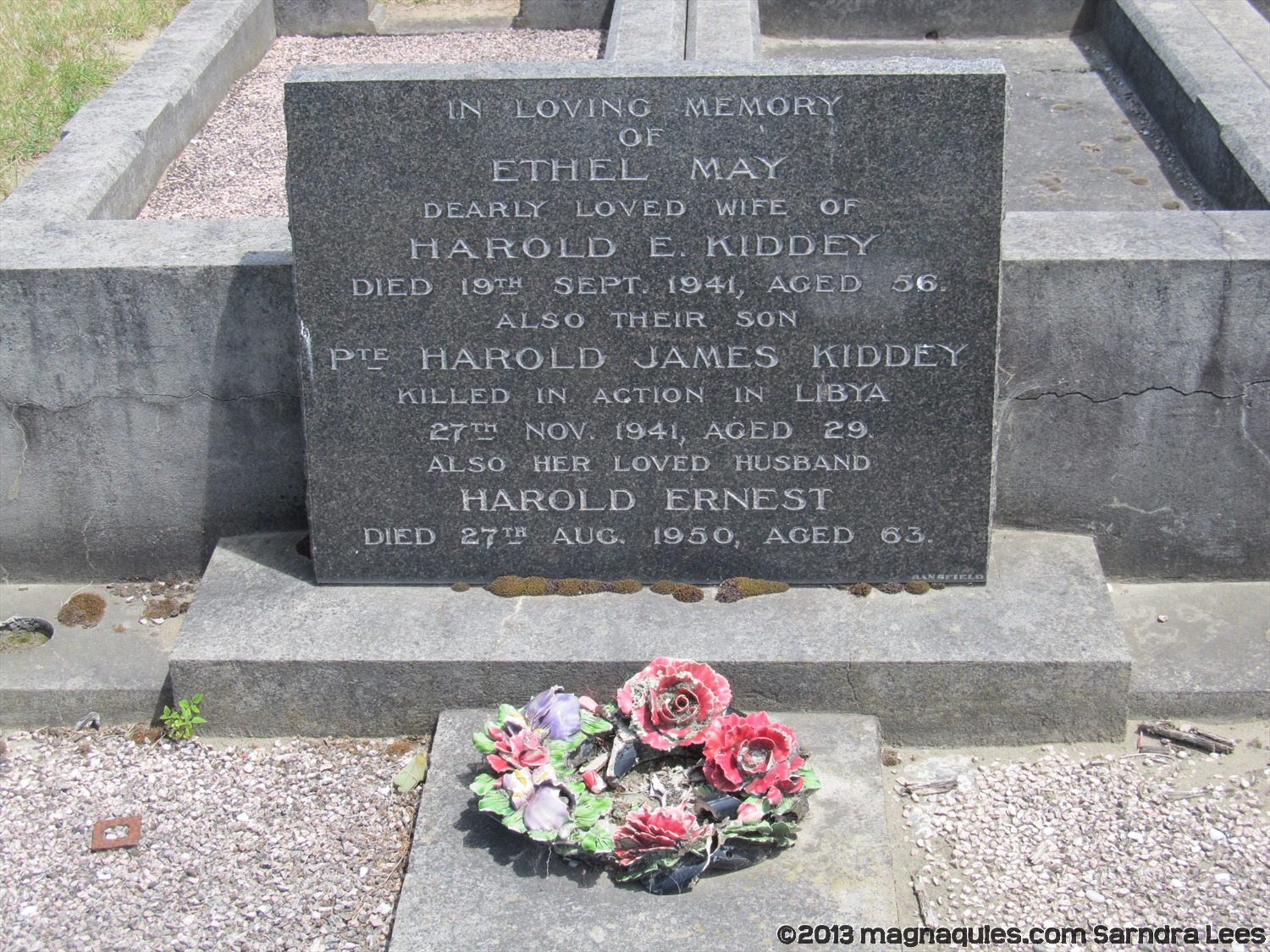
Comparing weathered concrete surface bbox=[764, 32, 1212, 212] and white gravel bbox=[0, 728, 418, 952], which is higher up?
weathered concrete surface bbox=[764, 32, 1212, 212]

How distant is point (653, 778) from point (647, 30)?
4220 millimetres

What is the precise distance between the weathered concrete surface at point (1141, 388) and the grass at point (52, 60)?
445 cm

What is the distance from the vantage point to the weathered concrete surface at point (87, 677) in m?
3.90

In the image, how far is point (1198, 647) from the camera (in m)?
3.93

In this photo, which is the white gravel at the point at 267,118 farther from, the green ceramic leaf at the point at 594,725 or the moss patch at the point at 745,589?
the green ceramic leaf at the point at 594,725

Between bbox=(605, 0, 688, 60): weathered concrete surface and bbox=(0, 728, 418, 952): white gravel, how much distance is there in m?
3.60

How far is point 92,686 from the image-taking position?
390cm

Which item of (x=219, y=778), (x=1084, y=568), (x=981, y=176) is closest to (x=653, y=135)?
(x=981, y=176)

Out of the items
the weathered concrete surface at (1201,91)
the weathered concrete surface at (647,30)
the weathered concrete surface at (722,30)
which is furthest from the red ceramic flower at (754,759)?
the weathered concrete surface at (647,30)

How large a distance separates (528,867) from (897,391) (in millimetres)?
1659

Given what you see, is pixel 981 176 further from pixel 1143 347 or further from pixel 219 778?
pixel 219 778

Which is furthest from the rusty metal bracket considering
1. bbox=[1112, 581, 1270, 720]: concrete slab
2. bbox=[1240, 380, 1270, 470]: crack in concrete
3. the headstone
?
bbox=[1240, 380, 1270, 470]: crack in concrete

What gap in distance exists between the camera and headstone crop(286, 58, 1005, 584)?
3533mm

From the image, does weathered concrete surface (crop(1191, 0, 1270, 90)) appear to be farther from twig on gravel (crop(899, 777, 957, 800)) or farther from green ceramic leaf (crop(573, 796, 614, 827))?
green ceramic leaf (crop(573, 796, 614, 827))
